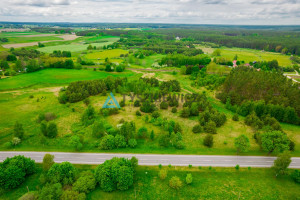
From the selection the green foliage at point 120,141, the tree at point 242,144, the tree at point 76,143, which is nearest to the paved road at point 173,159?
the tree at point 76,143

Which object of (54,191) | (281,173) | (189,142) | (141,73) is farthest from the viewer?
(141,73)

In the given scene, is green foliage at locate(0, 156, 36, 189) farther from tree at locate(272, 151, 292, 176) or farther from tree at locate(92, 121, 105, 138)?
tree at locate(272, 151, 292, 176)

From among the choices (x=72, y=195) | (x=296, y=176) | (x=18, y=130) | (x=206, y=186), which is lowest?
(x=206, y=186)

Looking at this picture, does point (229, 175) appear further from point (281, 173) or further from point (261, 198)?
point (281, 173)

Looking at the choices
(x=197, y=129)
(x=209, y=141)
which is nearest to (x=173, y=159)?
(x=209, y=141)

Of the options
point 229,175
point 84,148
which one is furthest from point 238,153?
point 84,148

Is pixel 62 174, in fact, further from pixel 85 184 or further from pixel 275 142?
pixel 275 142
